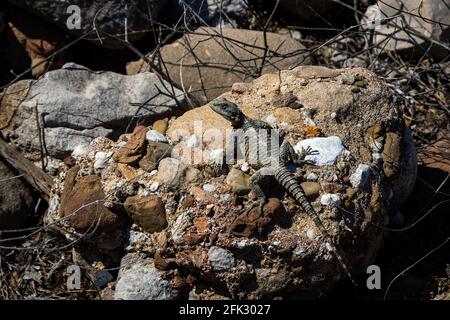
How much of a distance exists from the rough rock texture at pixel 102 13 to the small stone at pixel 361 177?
94.9 inches

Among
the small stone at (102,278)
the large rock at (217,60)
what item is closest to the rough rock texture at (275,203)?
the small stone at (102,278)

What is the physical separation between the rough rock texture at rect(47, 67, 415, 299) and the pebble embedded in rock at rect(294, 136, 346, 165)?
33 millimetres

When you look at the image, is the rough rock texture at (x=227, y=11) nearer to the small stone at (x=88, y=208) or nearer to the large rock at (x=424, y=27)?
the large rock at (x=424, y=27)

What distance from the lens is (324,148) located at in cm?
429

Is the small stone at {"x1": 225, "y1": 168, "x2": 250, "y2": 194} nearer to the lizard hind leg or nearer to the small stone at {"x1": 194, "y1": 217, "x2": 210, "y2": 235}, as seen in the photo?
the lizard hind leg

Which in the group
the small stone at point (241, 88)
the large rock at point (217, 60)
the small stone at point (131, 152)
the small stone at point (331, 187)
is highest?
the large rock at point (217, 60)

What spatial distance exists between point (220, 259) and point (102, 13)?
2744 mm

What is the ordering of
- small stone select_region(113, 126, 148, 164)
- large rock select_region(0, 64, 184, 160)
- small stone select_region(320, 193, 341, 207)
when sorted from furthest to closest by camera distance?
1. large rock select_region(0, 64, 184, 160)
2. small stone select_region(113, 126, 148, 164)
3. small stone select_region(320, 193, 341, 207)

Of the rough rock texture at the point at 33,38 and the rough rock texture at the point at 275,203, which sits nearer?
the rough rock texture at the point at 275,203

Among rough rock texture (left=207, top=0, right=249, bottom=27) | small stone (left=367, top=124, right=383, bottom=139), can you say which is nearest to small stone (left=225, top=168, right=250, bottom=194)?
small stone (left=367, top=124, right=383, bottom=139)

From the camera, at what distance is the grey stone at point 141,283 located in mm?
4207

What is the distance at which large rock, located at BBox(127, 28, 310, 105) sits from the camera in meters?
5.66

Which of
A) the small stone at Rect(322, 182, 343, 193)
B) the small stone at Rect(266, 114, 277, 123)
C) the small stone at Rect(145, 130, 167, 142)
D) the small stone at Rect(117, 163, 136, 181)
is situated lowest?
the small stone at Rect(322, 182, 343, 193)

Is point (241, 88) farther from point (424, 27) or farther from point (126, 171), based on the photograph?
point (424, 27)
